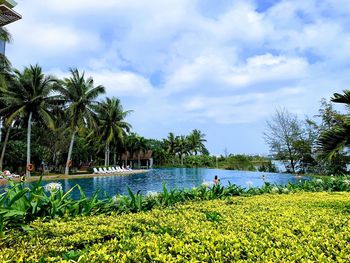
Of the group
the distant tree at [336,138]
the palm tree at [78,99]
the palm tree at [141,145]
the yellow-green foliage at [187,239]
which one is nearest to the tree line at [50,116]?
the palm tree at [78,99]

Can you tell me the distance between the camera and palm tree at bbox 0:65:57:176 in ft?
75.2

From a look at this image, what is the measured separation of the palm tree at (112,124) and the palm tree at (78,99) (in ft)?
17.0

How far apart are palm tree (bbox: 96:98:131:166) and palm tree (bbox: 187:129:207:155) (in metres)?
21.1

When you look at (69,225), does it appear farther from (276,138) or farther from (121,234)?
(276,138)

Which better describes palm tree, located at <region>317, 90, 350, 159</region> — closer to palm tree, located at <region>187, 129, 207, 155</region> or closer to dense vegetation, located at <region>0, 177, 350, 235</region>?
dense vegetation, located at <region>0, 177, 350, 235</region>

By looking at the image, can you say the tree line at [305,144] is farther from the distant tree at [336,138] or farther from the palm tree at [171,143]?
the palm tree at [171,143]

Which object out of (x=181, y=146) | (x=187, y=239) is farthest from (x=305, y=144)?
(x=181, y=146)

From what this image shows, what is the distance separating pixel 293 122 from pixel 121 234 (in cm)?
2526

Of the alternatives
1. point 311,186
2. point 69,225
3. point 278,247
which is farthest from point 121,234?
point 311,186

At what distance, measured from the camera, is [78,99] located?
87.6ft

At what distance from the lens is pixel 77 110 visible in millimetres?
26750

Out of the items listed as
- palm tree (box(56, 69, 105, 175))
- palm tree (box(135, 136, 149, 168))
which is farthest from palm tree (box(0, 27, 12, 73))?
palm tree (box(135, 136, 149, 168))

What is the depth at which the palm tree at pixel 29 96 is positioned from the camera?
2292 centimetres

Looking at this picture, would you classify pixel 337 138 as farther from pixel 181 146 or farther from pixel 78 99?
pixel 181 146
